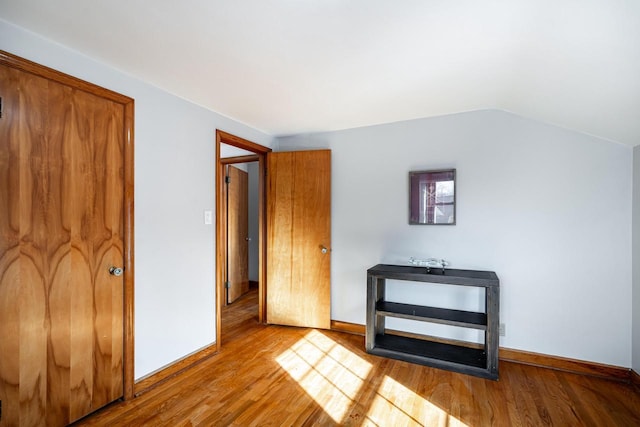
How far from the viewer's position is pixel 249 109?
8.86ft

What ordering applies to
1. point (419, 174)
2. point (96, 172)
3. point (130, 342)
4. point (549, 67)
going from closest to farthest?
point (549, 67)
point (96, 172)
point (130, 342)
point (419, 174)

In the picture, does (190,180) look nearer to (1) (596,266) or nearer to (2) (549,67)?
(2) (549,67)

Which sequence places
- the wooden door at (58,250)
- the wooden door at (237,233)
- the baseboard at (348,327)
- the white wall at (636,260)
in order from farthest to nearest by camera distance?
the wooden door at (237,233) → the baseboard at (348,327) → the white wall at (636,260) → the wooden door at (58,250)

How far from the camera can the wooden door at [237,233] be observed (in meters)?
4.26

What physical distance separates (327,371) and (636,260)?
2.50 metres

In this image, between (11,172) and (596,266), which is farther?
(596,266)

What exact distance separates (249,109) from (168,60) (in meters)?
0.92

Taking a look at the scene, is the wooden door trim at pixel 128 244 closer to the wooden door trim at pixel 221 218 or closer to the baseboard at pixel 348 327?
the wooden door trim at pixel 221 218

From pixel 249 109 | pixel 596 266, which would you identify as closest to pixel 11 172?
pixel 249 109

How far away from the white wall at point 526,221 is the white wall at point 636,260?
4 centimetres

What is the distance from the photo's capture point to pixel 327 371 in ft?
7.89

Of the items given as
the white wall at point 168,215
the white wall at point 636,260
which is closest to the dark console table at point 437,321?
the white wall at point 636,260

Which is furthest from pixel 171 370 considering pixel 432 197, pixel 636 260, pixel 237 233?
pixel 636 260

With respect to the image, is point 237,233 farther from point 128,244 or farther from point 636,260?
point 636,260
